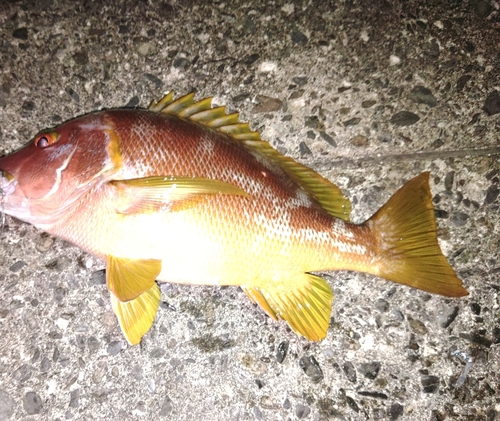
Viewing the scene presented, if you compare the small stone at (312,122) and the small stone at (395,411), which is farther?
the small stone at (312,122)

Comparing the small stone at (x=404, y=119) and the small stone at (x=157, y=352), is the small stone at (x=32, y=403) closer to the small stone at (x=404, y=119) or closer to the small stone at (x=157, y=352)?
the small stone at (x=157, y=352)

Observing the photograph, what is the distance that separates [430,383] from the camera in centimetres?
200

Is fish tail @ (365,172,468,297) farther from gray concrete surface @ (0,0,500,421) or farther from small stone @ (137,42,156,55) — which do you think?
small stone @ (137,42,156,55)

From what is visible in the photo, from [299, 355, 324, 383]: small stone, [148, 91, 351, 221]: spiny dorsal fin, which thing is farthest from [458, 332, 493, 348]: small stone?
[148, 91, 351, 221]: spiny dorsal fin

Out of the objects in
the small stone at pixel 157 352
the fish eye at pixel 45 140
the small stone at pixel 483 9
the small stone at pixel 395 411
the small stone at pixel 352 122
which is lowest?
the small stone at pixel 157 352

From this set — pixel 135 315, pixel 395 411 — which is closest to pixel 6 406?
pixel 135 315

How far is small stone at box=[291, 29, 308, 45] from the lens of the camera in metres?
2.21

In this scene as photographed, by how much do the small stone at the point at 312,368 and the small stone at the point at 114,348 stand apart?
84cm

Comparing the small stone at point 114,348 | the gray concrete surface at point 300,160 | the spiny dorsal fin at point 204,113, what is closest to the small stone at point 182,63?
the gray concrete surface at point 300,160

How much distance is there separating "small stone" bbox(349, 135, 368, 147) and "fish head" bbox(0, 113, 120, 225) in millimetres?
1150

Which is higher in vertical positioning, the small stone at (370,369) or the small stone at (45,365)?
the small stone at (370,369)

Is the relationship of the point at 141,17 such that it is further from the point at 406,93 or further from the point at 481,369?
the point at 481,369

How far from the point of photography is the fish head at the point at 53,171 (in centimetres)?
166

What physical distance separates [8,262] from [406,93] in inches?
83.9
